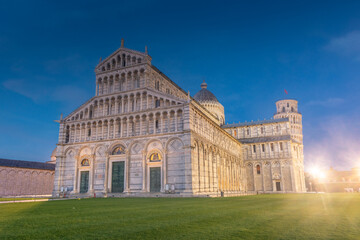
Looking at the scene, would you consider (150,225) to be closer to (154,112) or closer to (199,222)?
(199,222)

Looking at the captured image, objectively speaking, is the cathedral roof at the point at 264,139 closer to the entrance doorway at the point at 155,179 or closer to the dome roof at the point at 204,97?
the dome roof at the point at 204,97

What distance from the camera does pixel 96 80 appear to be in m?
44.9

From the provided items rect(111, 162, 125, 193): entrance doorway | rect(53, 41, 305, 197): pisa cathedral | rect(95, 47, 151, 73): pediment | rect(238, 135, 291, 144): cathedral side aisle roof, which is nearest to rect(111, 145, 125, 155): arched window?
rect(53, 41, 305, 197): pisa cathedral

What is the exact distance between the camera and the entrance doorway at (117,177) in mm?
39406

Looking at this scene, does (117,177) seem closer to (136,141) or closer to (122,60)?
(136,141)

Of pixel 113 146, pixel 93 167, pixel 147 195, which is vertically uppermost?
pixel 113 146

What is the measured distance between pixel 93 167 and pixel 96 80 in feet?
45.7

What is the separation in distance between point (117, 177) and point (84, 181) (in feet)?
19.5

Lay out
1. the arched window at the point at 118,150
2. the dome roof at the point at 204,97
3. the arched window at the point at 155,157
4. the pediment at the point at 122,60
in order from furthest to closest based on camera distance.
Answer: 1. the dome roof at the point at 204,97
2. the pediment at the point at 122,60
3. the arched window at the point at 118,150
4. the arched window at the point at 155,157

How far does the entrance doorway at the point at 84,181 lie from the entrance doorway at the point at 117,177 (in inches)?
178

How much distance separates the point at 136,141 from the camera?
39.5 meters

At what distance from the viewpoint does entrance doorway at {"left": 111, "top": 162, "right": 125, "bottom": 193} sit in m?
39.4

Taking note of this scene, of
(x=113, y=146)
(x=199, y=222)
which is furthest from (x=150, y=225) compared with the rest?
(x=113, y=146)

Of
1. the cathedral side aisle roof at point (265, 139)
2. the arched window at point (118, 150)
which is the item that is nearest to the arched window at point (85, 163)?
the arched window at point (118, 150)
